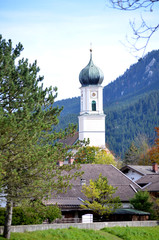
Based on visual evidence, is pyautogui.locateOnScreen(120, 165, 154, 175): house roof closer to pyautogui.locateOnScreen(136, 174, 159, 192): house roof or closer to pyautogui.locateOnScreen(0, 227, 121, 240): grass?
pyautogui.locateOnScreen(136, 174, 159, 192): house roof

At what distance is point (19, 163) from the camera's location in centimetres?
2303

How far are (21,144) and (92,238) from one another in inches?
446

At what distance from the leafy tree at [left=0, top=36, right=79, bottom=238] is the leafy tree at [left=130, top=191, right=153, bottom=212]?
16216 millimetres

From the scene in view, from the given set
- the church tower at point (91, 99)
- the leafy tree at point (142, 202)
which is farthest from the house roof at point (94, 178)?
the church tower at point (91, 99)

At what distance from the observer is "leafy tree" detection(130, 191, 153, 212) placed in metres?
40.0

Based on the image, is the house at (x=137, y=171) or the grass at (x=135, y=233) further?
the house at (x=137, y=171)

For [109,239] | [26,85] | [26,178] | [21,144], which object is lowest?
[109,239]

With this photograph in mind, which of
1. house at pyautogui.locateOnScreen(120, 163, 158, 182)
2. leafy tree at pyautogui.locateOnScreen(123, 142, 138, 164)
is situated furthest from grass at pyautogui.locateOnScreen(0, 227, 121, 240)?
leafy tree at pyautogui.locateOnScreen(123, 142, 138, 164)

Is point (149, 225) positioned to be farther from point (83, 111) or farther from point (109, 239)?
point (83, 111)

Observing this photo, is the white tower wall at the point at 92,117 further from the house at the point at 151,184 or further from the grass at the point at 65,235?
the grass at the point at 65,235

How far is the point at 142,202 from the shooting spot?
132ft

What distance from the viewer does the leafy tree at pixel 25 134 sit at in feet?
72.5

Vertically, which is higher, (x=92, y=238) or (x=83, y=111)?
(x=83, y=111)

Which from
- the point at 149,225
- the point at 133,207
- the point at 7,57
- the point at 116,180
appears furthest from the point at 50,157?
the point at 116,180
